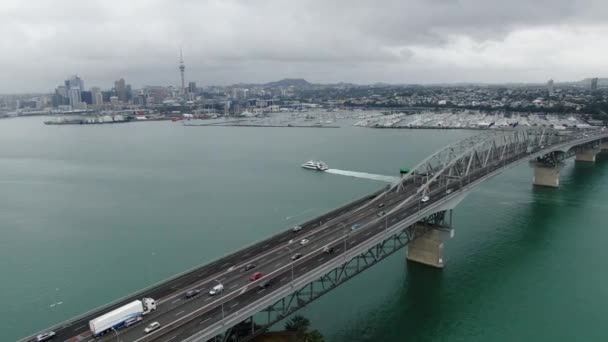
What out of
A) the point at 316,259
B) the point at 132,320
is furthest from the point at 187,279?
the point at 316,259

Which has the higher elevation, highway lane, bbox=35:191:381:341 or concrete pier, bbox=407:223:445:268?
highway lane, bbox=35:191:381:341

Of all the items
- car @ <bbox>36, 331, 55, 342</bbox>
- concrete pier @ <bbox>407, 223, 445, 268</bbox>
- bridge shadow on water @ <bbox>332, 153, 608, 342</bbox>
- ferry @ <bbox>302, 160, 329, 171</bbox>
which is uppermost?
car @ <bbox>36, 331, 55, 342</bbox>

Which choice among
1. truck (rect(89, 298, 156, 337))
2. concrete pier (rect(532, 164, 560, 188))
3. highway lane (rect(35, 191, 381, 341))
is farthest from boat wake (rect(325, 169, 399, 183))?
truck (rect(89, 298, 156, 337))

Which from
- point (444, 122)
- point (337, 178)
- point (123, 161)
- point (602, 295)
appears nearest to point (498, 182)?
point (337, 178)

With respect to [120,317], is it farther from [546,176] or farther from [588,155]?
[588,155]

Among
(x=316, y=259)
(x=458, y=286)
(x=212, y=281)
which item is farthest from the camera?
(x=458, y=286)

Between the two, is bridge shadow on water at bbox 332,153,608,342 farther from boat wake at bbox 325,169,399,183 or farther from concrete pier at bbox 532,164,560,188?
boat wake at bbox 325,169,399,183
